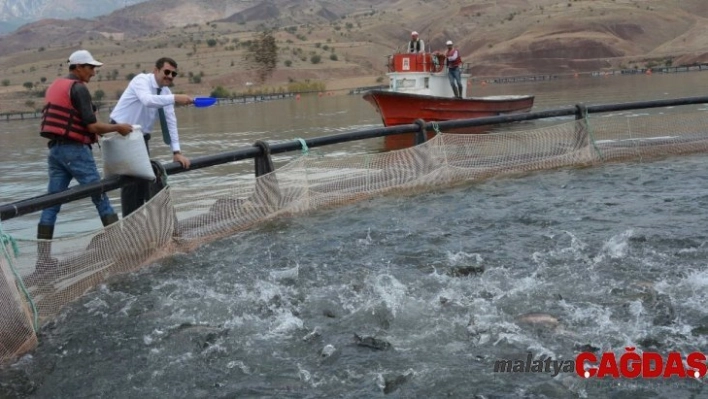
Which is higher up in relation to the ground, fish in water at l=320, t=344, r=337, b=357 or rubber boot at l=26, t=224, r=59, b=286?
rubber boot at l=26, t=224, r=59, b=286

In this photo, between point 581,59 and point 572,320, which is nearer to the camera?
point 572,320

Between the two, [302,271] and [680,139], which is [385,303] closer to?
[302,271]

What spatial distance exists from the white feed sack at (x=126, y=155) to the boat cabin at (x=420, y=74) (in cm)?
1958

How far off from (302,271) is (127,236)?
1.74 metres

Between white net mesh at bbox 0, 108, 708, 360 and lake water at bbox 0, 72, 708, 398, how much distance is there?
220 mm

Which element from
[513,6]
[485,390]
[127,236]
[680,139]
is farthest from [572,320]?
[513,6]

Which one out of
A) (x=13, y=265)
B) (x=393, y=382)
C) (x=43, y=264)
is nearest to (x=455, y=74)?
(x=43, y=264)

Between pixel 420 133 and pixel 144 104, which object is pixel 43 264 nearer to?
pixel 144 104

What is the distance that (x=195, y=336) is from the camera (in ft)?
18.0

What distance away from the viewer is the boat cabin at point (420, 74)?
2616cm

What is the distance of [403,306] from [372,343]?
2.41 feet

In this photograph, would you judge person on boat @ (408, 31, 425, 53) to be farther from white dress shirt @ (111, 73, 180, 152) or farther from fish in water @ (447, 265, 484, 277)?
fish in water @ (447, 265, 484, 277)

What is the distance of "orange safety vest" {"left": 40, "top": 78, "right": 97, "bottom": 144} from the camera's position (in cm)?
702

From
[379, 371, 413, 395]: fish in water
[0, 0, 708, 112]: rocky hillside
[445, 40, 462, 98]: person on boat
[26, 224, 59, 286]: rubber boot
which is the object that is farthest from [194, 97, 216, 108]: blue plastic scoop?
[0, 0, 708, 112]: rocky hillside
